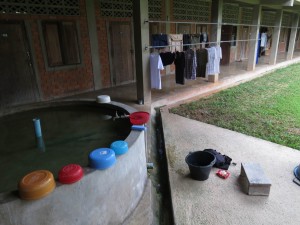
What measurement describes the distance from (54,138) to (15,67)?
281cm

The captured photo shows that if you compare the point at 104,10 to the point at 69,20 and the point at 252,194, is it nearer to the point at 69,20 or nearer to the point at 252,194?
the point at 69,20

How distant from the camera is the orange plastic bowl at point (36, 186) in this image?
182 centimetres

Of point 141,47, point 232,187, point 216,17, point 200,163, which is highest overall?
point 216,17

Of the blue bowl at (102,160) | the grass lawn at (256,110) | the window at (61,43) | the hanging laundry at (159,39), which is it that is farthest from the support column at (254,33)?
the blue bowl at (102,160)

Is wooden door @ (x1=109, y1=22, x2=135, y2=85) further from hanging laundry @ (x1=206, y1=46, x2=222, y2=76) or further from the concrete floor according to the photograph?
hanging laundry @ (x1=206, y1=46, x2=222, y2=76)

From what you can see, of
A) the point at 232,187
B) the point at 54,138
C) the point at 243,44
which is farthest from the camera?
the point at 243,44

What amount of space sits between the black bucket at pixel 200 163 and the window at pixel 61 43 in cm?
482

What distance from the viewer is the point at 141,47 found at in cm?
552

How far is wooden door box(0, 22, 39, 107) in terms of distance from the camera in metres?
5.49

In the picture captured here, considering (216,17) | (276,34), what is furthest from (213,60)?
(276,34)

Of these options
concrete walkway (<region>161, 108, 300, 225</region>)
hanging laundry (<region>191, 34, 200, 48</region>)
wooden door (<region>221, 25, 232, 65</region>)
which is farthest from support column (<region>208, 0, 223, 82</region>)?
wooden door (<region>221, 25, 232, 65</region>)

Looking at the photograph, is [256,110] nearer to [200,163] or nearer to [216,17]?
[200,163]

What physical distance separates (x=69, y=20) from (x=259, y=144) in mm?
5725

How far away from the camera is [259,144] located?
4.37 meters
